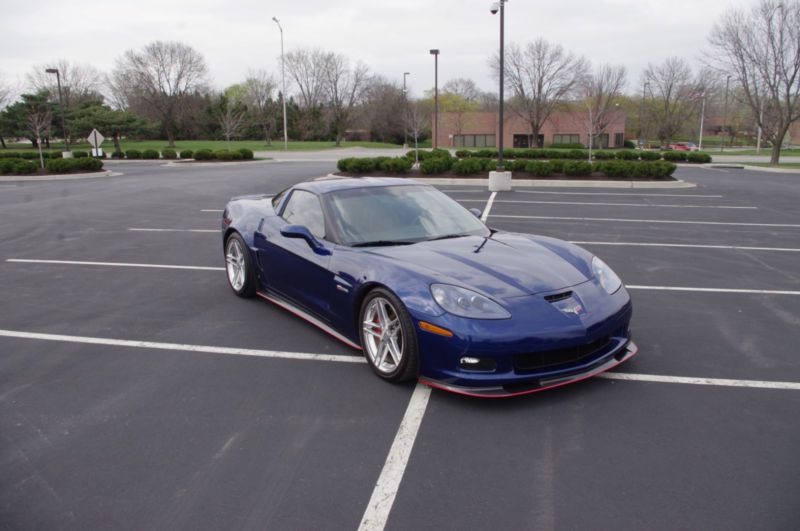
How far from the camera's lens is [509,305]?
378 centimetres

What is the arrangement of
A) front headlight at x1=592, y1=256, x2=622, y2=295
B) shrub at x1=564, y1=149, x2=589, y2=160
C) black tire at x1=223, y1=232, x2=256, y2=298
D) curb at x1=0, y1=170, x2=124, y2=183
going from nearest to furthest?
front headlight at x1=592, y1=256, x2=622, y2=295
black tire at x1=223, y1=232, x2=256, y2=298
curb at x1=0, y1=170, x2=124, y2=183
shrub at x1=564, y1=149, x2=589, y2=160

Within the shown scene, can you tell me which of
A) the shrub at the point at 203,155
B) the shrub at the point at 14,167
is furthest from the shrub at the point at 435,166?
the shrub at the point at 203,155

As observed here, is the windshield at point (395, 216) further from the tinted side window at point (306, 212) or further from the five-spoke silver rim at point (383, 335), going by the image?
the five-spoke silver rim at point (383, 335)

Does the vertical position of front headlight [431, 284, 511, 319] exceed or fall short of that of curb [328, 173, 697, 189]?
it falls short

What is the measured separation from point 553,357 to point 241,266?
378cm

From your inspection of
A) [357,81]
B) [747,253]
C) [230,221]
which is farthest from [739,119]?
[230,221]

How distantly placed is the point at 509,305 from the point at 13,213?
48.1 feet

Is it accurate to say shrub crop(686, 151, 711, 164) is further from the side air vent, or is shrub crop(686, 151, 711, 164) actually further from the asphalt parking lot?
the side air vent

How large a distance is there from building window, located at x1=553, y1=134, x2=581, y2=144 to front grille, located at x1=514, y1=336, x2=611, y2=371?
67.9 meters

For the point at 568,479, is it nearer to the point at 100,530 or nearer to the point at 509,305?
the point at 509,305

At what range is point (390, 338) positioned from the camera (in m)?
4.16

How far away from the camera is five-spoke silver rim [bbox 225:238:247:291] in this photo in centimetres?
634

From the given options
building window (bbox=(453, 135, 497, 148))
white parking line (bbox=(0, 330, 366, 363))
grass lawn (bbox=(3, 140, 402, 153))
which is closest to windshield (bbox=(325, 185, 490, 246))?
white parking line (bbox=(0, 330, 366, 363))

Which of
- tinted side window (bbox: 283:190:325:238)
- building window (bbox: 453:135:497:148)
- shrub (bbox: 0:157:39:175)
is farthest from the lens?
building window (bbox: 453:135:497:148)
